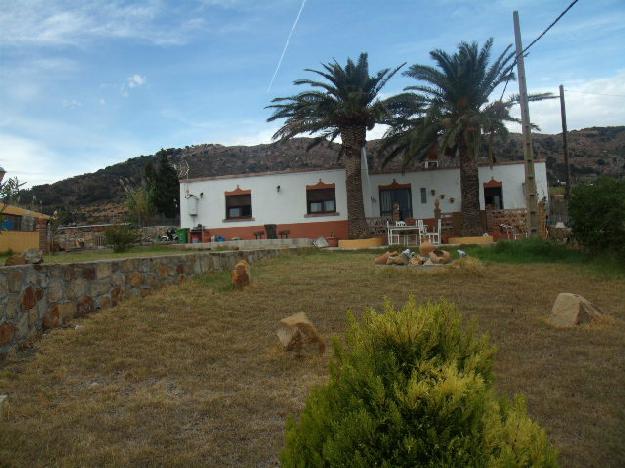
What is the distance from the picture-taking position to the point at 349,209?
19.7 metres

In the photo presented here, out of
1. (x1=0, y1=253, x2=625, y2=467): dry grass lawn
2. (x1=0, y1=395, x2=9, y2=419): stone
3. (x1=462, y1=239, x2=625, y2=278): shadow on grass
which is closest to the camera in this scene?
(x1=0, y1=253, x2=625, y2=467): dry grass lawn

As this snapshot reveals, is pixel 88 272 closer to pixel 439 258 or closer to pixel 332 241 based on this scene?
pixel 439 258

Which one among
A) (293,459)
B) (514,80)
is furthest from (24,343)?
(514,80)

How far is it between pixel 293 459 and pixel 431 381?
532 mm

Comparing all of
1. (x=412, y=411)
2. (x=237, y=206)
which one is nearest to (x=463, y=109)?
(x=237, y=206)

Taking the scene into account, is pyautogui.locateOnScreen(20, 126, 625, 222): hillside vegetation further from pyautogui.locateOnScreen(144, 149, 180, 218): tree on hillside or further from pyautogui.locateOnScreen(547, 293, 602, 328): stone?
pyautogui.locateOnScreen(547, 293, 602, 328): stone

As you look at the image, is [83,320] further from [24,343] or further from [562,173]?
[562,173]

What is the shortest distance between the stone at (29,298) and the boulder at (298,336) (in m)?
2.70

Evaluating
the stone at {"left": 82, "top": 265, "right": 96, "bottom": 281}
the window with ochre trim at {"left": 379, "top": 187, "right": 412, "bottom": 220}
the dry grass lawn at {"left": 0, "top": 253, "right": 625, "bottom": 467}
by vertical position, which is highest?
the window with ochre trim at {"left": 379, "top": 187, "right": 412, "bottom": 220}

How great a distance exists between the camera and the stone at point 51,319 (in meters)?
5.44

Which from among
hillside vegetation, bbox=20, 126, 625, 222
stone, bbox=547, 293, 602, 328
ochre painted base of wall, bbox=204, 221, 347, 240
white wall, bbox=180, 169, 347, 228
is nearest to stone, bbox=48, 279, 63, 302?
stone, bbox=547, 293, 602, 328

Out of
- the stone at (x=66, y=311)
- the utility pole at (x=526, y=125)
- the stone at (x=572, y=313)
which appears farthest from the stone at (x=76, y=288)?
the utility pole at (x=526, y=125)

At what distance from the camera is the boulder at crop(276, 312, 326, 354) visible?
501 centimetres

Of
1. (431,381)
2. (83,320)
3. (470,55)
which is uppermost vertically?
(470,55)
